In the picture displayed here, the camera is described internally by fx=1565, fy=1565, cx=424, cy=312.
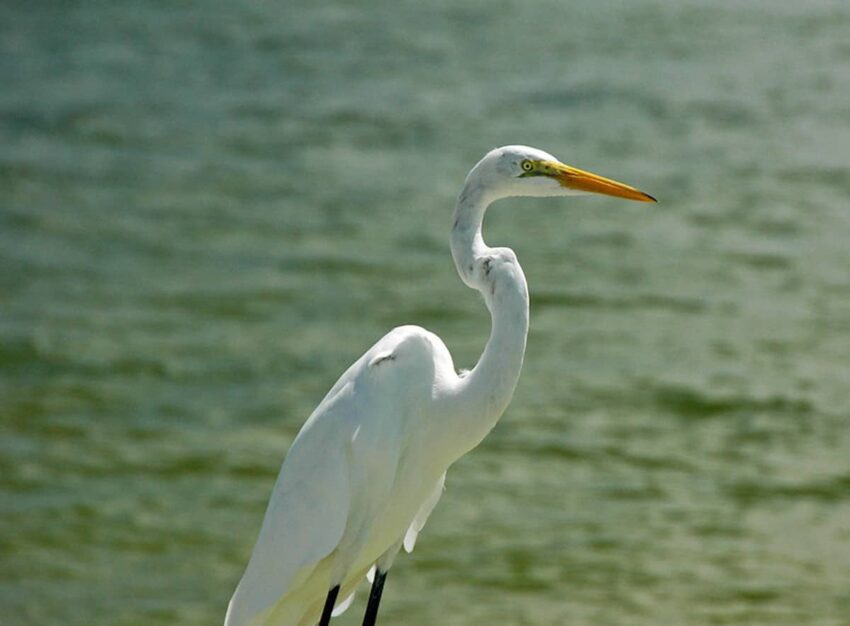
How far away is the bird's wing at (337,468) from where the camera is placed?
12.1 feet

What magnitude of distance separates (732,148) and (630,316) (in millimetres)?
2765

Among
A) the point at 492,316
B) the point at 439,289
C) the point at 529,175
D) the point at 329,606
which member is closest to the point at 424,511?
the point at 329,606

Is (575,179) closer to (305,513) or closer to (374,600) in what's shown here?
(305,513)

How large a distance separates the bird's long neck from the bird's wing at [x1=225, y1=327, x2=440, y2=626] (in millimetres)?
142

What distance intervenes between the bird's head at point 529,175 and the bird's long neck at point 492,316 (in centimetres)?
3

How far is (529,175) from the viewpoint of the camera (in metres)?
3.59

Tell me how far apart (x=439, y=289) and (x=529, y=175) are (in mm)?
5226

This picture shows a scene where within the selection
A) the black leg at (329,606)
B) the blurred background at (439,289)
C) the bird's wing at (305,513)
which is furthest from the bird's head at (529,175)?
the blurred background at (439,289)

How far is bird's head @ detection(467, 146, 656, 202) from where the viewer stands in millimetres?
3572

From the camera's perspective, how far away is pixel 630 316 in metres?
8.47

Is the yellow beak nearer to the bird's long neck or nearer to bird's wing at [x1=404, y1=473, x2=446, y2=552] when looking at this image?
the bird's long neck

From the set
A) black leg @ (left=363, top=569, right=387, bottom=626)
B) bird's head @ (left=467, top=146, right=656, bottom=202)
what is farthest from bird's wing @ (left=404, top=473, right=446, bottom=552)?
bird's head @ (left=467, top=146, right=656, bottom=202)

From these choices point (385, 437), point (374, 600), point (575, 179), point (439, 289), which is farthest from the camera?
point (439, 289)

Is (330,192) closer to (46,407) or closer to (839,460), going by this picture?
(46,407)
